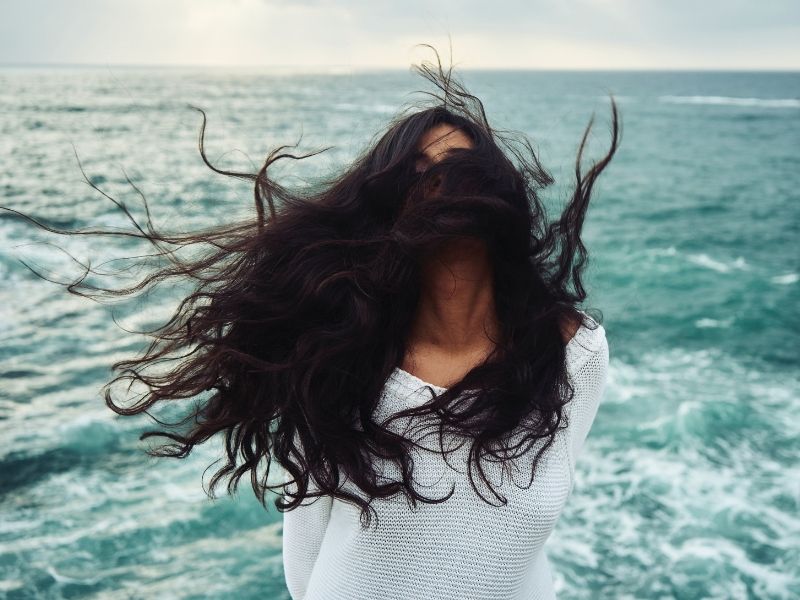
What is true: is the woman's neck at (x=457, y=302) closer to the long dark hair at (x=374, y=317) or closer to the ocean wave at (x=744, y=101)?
the long dark hair at (x=374, y=317)

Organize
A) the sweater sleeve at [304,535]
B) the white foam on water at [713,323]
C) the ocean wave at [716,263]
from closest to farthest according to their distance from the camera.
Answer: the sweater sleeve at [304,535]
the white foam on water at [713,323]
the ocean wave at [716,263]

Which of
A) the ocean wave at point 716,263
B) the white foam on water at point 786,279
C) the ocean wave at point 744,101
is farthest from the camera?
the ocean wave at point 744,101

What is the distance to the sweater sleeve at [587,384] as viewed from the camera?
1873mm

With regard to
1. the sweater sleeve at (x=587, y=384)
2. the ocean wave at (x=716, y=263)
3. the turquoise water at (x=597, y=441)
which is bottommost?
the turquoise water at (x=597, y=441)

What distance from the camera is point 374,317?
1823mm

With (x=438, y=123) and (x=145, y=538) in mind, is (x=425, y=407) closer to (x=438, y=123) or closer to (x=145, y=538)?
(x=438, y=123)

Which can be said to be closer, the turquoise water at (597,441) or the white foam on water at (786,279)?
the turquoise water at (597,441)

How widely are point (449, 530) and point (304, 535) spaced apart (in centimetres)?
54

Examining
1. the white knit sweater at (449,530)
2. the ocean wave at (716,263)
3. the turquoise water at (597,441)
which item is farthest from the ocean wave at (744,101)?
the white knit sweater at (449,530)

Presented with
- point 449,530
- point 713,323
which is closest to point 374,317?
point 449,530

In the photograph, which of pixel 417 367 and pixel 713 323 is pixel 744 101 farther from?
pixel 417 367

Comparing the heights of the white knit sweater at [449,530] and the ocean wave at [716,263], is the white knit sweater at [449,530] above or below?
above

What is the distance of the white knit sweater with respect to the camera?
67.7 inches

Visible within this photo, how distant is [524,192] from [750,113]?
6653 cm
